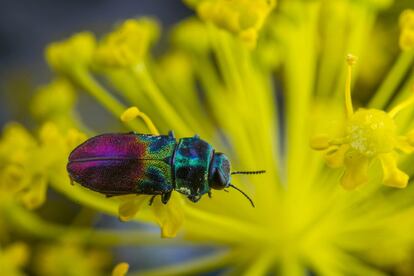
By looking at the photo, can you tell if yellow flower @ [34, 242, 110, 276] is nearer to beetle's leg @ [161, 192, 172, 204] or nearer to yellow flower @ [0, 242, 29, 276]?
yellow flower @ [0, 242, 29, 276]

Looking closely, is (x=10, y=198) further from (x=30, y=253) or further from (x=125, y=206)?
(x=125, y=206)

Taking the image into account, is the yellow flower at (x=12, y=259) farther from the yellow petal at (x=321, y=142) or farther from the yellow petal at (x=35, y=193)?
the yellow petal at (x=321, y=142)

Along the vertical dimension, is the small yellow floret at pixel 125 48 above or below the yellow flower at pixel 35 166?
above

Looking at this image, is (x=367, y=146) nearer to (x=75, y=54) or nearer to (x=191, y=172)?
(x=191, y=172)

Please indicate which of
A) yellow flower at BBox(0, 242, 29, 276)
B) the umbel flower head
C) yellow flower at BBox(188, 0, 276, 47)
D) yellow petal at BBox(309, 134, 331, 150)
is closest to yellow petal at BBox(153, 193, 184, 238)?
the umbel flower head

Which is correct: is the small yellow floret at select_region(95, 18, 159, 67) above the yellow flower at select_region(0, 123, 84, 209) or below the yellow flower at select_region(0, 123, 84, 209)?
above

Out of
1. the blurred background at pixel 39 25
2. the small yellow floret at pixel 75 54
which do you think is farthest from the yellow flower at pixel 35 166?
the blurred background at pixel 39 25

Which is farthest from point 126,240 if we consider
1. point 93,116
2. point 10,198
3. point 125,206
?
point 93,116
